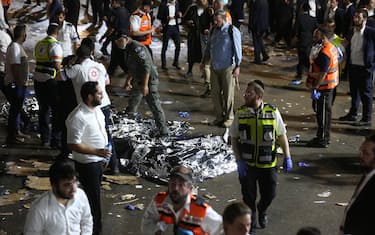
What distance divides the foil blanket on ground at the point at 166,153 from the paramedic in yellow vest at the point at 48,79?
0.90 meters

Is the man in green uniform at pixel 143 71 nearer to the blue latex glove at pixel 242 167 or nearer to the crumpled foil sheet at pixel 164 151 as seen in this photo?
the crumpled foil sheet at pixel 164 151

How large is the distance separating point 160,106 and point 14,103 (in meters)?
2.13

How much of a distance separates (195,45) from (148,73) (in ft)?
12.1

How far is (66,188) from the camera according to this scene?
483cm

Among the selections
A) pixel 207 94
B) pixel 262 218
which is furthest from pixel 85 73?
pixel 207 94

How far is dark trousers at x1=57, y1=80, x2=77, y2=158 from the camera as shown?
852 cm

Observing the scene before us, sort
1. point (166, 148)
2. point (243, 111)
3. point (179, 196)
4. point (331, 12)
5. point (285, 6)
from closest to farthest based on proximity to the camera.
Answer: point (179, 196) → point (243, 111) → point (166, 148) → point (331, 12) → point (285, 6)

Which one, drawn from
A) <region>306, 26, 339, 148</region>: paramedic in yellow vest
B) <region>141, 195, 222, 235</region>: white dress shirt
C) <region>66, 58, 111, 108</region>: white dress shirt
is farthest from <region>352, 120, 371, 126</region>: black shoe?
<region>141, 195, 222, 235</region>: white dress shirt

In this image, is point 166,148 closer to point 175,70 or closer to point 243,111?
point 243,111

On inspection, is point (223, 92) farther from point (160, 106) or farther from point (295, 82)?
point (295, 82)

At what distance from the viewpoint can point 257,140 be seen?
656 centimetres

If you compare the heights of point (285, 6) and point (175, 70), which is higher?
point (285, 6)

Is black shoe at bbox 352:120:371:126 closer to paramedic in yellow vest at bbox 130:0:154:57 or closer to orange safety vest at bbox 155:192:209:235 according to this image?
paramedic in yellow vest at bbox 130:0:154:57

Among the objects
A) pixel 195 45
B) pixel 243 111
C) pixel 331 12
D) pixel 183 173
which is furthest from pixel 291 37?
pixel 183 173
